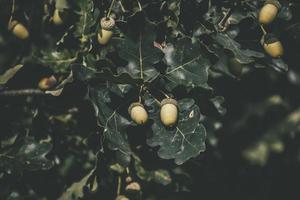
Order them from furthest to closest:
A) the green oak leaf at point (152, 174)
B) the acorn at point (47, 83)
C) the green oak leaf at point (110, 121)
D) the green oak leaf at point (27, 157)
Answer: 1. the green oak leaf at point (152, 174)
2. the green oak leaf at point (27, 157)
3. the acorn at point (47, 83)
4. the green oak leaf at point (110, 121)

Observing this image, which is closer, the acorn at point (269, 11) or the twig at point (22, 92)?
the acorn at point (269, 11)

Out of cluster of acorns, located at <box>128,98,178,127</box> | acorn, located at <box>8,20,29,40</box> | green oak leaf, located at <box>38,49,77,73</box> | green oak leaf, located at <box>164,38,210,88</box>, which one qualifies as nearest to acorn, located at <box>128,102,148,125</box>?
cluster of acorns, located at <box>128,98,178,127</box>

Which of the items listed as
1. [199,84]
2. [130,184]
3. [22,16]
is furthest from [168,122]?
[22,16]

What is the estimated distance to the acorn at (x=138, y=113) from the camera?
2.22m

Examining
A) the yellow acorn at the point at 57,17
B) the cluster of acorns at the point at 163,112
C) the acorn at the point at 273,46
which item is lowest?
the cluster of acorns at the point at 163,112

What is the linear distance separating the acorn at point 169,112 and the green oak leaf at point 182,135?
0.04 m

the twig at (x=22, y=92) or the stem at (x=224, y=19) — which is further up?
the stem at (x=224, y=19)

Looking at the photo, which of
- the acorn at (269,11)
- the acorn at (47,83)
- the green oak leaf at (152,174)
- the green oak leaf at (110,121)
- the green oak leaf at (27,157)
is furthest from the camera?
the green oak leaf at (152,174)

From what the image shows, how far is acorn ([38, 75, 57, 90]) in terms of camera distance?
2505 mm

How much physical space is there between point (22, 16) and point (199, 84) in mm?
826

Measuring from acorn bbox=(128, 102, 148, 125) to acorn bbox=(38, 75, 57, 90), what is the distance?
0.40 metres

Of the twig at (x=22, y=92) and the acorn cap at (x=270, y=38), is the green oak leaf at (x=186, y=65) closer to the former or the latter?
the acorn cap at (x=270, y=38)

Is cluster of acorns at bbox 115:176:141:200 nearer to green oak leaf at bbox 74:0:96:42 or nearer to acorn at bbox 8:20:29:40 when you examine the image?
green oak leaf at bbox 74:0:96:42

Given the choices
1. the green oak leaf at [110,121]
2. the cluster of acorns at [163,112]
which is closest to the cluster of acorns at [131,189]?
the green oak leaf at [110,121]
